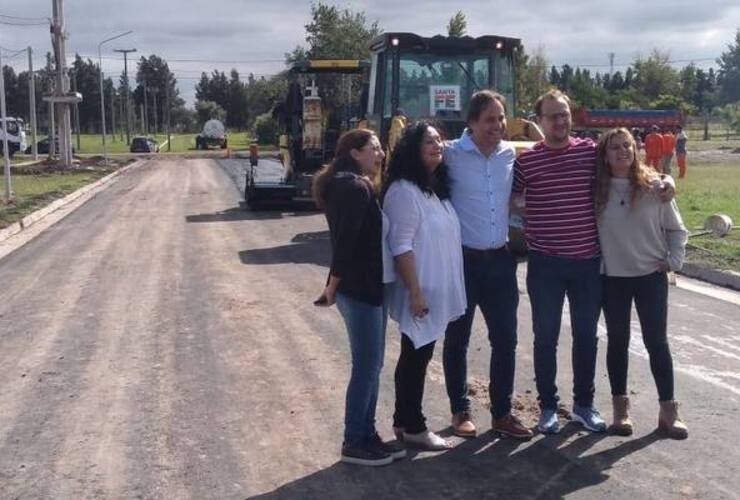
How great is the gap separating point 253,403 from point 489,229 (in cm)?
210

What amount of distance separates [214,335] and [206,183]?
24126mm

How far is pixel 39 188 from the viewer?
30172 millimetres

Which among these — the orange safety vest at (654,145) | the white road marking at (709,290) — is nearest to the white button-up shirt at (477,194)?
the white road marking at (709,290)

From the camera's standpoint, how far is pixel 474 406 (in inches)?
269

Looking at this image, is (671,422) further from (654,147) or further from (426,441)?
(654,147)

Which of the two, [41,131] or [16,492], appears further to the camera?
[41,131]

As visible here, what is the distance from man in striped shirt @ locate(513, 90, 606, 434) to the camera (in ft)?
19.5

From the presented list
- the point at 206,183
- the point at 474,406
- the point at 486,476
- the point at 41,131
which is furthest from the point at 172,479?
the point at 41,131

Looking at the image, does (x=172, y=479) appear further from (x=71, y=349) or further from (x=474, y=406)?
(x=71, y=349)

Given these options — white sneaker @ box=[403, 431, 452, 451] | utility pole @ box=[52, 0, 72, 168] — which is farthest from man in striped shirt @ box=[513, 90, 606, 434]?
utility pole @ box=[52, 0, 72, 168]

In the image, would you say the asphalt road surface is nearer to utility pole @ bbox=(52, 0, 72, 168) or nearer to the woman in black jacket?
the woman in black jacket

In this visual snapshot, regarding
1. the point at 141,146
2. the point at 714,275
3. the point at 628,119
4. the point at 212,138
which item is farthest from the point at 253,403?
the point at 212,138

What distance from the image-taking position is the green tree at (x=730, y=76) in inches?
6284

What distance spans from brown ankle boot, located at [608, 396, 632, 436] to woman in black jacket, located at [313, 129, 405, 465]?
4.59 feet
